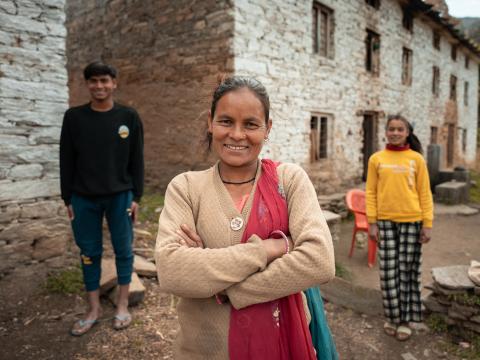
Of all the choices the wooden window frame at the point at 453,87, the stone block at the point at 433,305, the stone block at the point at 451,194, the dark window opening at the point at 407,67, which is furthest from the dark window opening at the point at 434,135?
the stone block at the point at 433,305

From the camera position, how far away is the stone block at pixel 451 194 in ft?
28.9

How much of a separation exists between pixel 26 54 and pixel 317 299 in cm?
344

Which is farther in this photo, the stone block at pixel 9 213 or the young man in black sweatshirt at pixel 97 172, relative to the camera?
the stone block at pixel 9 213

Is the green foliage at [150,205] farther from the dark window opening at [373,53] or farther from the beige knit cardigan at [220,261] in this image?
the dark window opening at [373,53]

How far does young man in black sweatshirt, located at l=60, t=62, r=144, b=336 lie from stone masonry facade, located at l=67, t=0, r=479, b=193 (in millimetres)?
1869

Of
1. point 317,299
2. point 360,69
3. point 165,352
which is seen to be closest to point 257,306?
point 317,299

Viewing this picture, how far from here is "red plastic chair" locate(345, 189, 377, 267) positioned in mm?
4582

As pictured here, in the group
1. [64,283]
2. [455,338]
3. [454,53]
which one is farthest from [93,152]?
[454,53]

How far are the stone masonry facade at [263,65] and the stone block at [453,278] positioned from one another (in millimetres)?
3277

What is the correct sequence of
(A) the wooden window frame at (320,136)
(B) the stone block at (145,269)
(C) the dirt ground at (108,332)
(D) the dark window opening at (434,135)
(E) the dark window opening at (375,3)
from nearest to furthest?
(C) the dirt ground at (108,332)
(B) the stone block at (145,269)
(A) the wooden window frame at (320,136)
(E) the dark window opening at (375,3)
(D) the dark window opening at (434,135)

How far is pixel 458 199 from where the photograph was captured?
887cm

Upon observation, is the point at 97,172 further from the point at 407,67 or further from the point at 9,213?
the point at 407,67

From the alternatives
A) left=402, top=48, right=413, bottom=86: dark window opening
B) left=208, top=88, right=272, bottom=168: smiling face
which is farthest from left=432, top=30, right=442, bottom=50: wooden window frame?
left=208, top=88, right=272, bottom=168: smiling face

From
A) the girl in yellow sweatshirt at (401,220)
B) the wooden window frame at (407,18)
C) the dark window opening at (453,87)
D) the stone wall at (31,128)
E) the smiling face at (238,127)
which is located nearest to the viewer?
the smiling face at (238,127)
